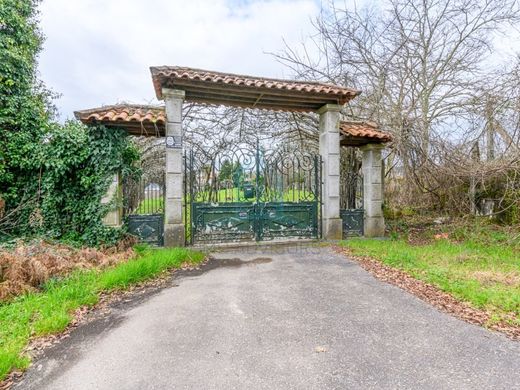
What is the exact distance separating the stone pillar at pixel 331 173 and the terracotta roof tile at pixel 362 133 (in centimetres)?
34

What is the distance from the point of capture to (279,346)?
2.64m

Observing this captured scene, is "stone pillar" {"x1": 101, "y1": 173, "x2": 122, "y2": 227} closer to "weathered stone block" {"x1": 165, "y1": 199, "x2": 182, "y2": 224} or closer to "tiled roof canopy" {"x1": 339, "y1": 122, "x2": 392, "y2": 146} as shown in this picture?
"weathered stone block" {"x1": 165, "y1": 199, "x2": 182, "y2": 224}

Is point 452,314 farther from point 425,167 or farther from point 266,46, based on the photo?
point 266,46

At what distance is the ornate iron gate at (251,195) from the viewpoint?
6.49m

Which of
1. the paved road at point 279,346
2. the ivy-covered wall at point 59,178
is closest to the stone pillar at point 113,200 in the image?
the ivy-covered wall at point 59,178

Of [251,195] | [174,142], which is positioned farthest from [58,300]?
[251,195]

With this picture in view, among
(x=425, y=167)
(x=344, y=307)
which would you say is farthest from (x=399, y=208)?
(x=344, y=307)

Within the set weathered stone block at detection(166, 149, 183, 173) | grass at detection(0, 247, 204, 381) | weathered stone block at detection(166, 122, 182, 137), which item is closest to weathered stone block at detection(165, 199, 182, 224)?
weathered stone block at detection(166, 149, 183, 173)

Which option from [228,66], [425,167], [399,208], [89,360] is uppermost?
[228,66]

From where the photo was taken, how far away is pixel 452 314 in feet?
10.8

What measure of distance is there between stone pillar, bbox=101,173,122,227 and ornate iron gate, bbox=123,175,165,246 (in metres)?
0.20

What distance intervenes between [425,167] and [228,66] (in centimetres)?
917

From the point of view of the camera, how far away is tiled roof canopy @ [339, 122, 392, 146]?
7.17 meters

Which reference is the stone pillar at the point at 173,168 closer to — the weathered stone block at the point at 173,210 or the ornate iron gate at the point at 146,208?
the weathered stone block at the point at 173,210
